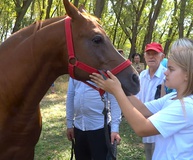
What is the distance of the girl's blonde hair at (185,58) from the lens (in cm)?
200

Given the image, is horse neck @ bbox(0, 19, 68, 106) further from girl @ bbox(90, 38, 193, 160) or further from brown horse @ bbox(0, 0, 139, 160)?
girl @ bbox(90, 38, 193, 160)

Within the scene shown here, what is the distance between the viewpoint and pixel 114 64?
102 inches

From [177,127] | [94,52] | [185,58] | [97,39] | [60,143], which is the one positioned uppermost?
[97,39]

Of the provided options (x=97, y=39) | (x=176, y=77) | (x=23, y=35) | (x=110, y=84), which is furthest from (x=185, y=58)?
(x=23, y=35)

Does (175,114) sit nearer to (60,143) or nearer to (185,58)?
(185,58)

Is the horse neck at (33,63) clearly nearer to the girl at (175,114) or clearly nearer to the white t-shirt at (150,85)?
the girl at (175,114)

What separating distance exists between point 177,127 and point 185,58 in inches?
19.6

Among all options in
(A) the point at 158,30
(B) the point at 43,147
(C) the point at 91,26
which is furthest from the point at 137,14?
(C) the point at 91,26

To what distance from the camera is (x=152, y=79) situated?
4094mm

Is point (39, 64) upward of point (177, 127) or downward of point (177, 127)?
upward

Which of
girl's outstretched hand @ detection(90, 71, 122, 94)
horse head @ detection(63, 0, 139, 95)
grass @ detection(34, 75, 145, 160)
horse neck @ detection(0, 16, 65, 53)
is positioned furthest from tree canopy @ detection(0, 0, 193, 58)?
girl's outstretched hand @ detection(90, 71, 122, 94)

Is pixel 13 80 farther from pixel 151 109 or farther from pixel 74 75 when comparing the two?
pixel 151 109

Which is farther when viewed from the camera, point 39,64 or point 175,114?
point 39,64

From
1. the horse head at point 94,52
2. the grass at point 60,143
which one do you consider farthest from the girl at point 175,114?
the grass at point 60,143
